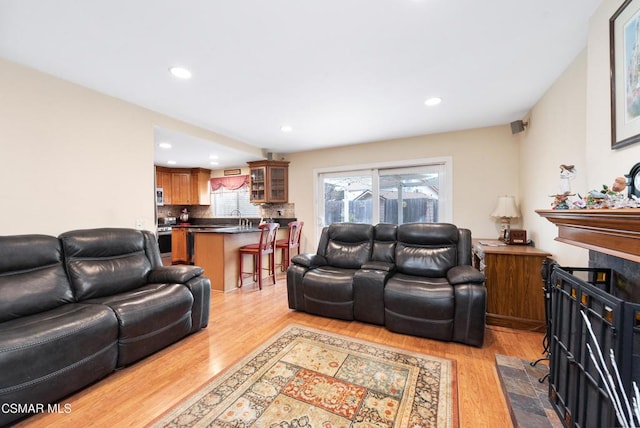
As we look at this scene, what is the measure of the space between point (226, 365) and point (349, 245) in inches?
75.8

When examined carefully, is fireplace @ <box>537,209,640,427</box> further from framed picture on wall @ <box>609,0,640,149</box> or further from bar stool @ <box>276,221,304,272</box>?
bar stool @ <box>276,221,304,272</box>

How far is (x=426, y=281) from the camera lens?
257cm

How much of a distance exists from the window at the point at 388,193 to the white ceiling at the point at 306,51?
119cm

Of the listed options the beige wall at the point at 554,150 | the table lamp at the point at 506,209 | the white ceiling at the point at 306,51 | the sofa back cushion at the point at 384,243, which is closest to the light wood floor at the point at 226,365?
the sofa back cushion at the point at 384,243

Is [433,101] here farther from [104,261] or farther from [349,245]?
[104,261]

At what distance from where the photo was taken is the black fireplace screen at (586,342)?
3.05 feet

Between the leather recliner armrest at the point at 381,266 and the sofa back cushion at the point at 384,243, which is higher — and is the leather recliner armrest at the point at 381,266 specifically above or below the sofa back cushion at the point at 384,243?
below

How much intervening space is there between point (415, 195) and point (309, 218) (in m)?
2.03

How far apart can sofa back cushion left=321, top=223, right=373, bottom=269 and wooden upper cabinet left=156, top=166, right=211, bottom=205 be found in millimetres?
4432

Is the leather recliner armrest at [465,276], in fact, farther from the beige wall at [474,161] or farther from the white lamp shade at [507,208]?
the beige wall at [474,161]

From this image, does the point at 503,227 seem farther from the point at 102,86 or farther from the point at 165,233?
the point at 165,233

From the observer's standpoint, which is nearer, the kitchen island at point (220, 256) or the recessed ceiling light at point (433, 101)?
the recessed ceiling light at point (433, 101)

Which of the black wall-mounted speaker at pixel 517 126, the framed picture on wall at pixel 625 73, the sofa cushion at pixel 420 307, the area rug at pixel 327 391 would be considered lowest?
the area rug at pixel 327 391

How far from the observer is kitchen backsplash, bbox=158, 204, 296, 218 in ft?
17.6
